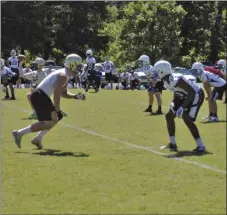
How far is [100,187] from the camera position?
6.86 m

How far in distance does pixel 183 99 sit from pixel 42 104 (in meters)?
5.28

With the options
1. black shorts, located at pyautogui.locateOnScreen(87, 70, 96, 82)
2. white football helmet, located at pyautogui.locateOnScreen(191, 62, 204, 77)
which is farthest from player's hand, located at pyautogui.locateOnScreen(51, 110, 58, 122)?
black shorts, located at pyautogui.locateOnScreen(87, 70, 96, 82)

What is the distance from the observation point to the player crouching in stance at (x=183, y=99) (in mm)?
3115

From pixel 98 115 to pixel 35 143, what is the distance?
6885mm

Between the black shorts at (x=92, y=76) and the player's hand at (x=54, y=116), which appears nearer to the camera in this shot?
the player's hand at (x=54, y=116)

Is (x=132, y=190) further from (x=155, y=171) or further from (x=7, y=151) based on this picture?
(x=7, y=151)

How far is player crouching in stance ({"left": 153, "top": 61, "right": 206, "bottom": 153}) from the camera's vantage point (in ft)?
10.2

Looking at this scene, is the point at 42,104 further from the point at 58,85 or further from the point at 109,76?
the point at 109,76

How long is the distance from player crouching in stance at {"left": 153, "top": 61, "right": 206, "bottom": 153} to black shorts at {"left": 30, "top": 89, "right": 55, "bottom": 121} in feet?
6.61

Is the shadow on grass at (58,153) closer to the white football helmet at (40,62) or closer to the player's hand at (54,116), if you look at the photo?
the player's hand at (54,116)

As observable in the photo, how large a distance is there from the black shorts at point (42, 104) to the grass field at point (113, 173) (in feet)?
1.95

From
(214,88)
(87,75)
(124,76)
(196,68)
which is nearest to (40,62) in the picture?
(214,88)

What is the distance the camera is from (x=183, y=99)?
15.6ft

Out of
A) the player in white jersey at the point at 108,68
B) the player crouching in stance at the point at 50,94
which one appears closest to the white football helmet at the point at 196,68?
the player crouching in stance at the point at 50,94
